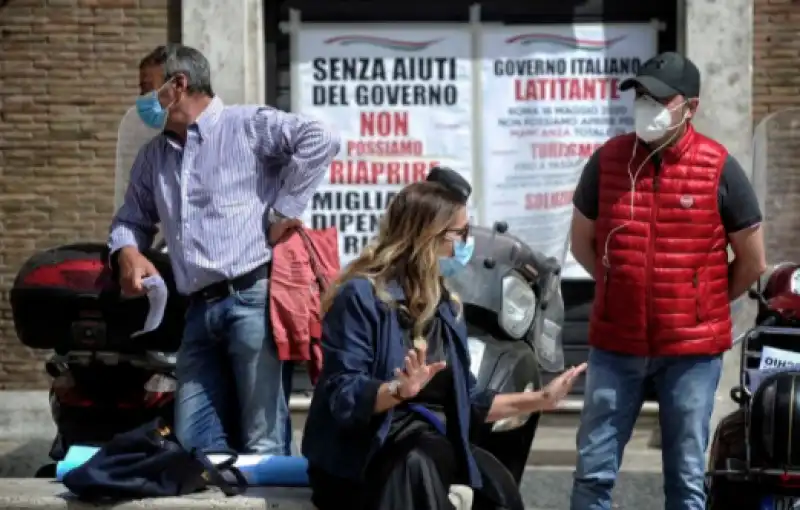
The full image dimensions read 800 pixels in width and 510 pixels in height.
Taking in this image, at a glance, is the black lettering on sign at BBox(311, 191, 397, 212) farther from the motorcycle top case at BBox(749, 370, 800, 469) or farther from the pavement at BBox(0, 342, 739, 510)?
the motorcycle top case at BBox(749, 370, 800, 469)

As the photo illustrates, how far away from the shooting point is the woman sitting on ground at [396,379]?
5.00 meters

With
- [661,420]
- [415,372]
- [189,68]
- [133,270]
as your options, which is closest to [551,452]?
[661,420]

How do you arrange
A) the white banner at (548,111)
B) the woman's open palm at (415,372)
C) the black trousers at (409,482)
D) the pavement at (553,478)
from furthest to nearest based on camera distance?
the white banner at (548,111)
the pavement at (553,478)
the black trousers at (409,482)
the woman's open palm at (415,372)

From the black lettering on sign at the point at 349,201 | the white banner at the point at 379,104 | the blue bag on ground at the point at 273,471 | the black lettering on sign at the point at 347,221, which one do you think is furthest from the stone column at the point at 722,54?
the blue bag on ground at the point at 273,471

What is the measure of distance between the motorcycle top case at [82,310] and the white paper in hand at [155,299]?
0.30 m

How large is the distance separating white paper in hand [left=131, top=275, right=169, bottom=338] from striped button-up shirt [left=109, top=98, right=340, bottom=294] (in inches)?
4.1

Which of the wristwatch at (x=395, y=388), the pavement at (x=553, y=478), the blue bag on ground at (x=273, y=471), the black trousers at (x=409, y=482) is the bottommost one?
the pavement at (x=553, y=478)

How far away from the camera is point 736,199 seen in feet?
20.7

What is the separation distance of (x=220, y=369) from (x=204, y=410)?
155 millimetres

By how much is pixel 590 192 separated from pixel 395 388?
1.87 meters

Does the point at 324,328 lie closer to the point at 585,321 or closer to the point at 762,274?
the point at 762,274

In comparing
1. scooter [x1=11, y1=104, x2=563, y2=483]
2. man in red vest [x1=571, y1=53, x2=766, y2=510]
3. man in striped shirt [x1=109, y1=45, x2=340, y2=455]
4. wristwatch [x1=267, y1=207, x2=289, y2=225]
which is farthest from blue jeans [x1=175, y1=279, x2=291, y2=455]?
man in red vest [x1=571, y1=53, x2=766, y2=510]

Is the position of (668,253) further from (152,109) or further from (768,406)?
(152,109)

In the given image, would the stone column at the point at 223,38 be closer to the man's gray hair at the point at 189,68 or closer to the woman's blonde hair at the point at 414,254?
the man's gray hair at the point at 189,68
